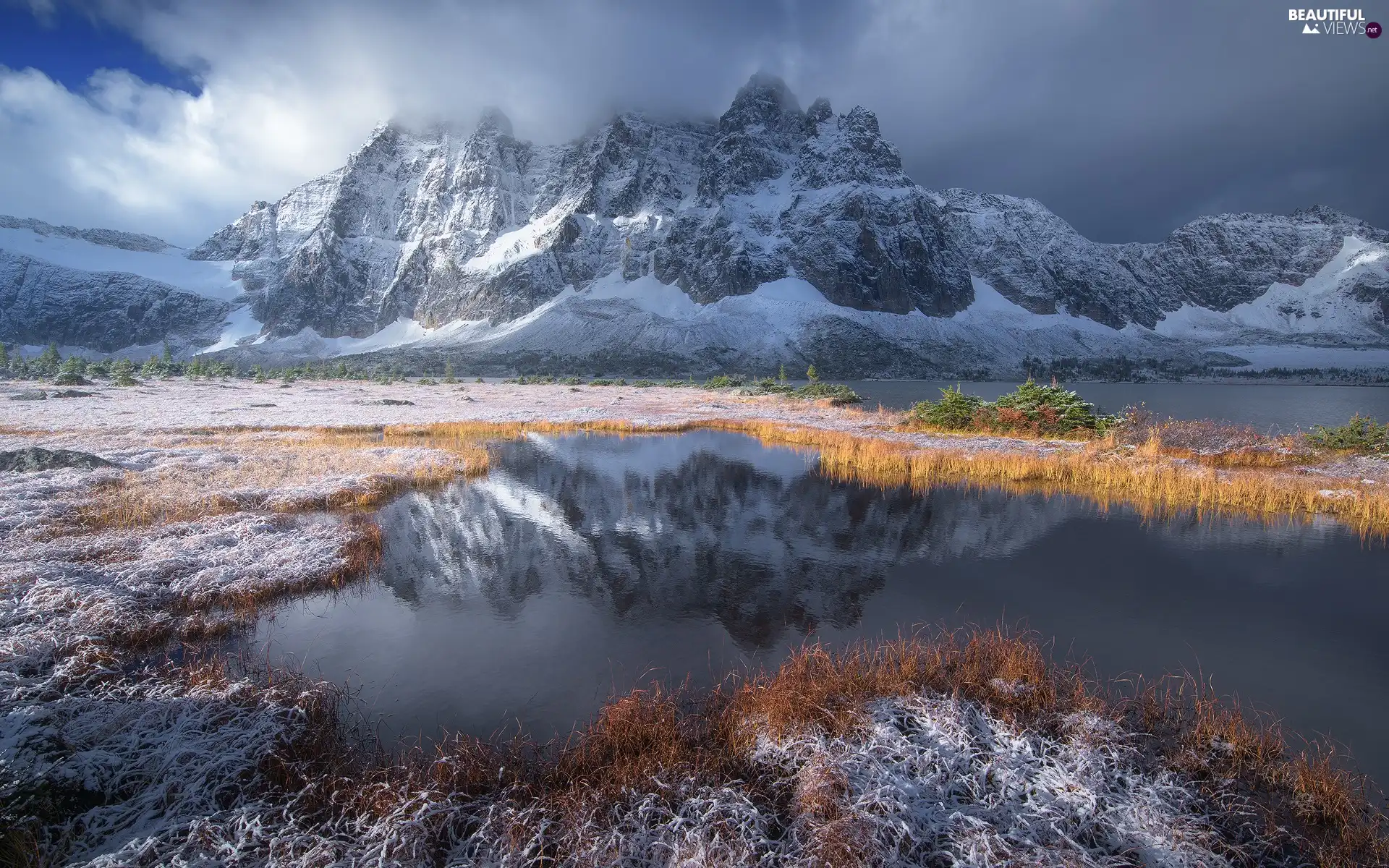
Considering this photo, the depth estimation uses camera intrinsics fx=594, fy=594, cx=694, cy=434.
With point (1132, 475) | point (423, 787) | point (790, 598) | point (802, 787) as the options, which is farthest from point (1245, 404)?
point (423, 787)

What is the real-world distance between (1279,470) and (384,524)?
36.0 m

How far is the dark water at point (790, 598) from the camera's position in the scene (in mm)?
10328

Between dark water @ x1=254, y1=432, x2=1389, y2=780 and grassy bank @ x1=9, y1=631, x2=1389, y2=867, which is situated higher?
grassy bank @ x1=9, y1=631, x2=1389, y2=867

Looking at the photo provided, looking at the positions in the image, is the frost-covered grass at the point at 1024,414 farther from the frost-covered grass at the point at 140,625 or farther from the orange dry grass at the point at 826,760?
the frost-covered grass at the point at 140,625

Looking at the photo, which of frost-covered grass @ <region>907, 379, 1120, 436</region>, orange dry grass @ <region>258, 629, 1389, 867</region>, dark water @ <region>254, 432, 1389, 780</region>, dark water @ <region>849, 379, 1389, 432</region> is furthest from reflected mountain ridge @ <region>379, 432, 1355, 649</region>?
dark water @ <region>849, 379, 1389, 432</region>

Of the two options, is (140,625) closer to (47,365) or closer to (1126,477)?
(1126,477)

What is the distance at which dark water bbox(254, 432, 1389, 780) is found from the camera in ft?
33.9

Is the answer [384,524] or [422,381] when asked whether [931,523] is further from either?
[422,381]

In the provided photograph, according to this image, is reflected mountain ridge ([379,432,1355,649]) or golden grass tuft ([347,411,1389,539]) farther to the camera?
golden grass tuft ([347,411,1389,539])

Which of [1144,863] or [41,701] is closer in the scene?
[1144,863]

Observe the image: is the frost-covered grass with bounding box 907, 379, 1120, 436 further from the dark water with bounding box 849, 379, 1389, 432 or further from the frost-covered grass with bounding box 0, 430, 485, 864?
the frost-covered grass with bounding box 0, 430, 485, 864

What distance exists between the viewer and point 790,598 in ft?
47.2

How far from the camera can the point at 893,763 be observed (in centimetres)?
696

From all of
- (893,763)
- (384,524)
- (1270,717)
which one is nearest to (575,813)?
(893,763)
